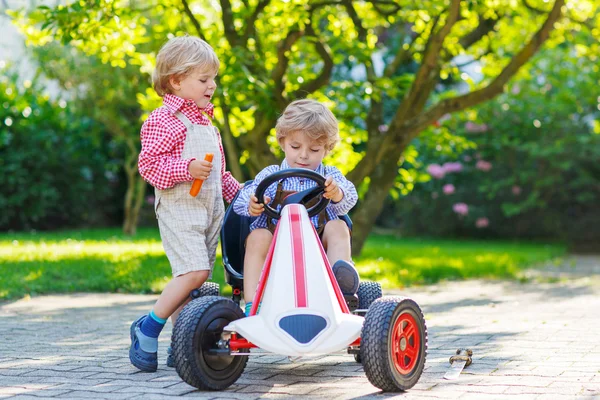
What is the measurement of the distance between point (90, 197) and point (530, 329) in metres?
12.9

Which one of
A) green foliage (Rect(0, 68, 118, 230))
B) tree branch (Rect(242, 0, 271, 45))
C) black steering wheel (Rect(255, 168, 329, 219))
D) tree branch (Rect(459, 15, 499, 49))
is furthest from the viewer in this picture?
green foliage (Rect(0, 68, 118, 230))

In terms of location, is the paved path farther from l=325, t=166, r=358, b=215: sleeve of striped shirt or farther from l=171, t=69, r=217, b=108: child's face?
l=171, t=69, r=217, b=108: child's face

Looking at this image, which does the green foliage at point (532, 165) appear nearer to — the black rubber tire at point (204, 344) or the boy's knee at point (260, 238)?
the boy's knee at point (260, 238)

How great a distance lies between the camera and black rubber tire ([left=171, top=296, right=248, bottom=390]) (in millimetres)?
3512

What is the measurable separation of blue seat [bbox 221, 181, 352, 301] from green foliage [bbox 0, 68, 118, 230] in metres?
10.8

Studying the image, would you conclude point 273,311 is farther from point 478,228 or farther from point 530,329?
point 478,228

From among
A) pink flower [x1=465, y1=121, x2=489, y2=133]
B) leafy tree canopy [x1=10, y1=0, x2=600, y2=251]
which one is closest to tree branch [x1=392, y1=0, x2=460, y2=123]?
leafy tree canopy [x1=10, y1=0, x2=600, y2=251]

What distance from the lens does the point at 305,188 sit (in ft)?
13.7

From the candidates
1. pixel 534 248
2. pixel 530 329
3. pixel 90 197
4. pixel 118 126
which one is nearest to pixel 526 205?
pixel 534 248

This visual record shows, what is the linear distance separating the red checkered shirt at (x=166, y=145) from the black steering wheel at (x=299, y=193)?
0.41 metres

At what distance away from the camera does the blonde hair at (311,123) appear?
4.07 m

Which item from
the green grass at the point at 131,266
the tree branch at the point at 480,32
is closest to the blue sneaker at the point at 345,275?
the green grass at the point at 131,266

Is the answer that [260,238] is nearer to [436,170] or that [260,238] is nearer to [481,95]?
[481,95]

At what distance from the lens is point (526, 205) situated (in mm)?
14641
